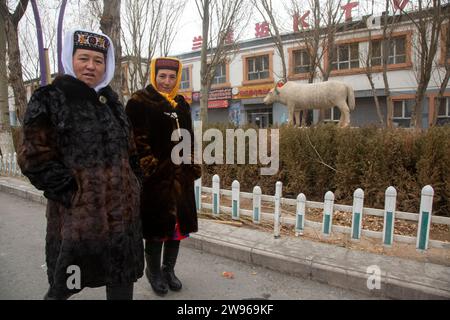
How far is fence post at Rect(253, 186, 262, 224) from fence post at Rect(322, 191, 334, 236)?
0.82m

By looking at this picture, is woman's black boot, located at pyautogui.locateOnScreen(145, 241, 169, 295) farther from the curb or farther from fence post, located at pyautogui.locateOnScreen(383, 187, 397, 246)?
fence post, located at pyautogui.locateOnScreen(383, 187, 397, 246)

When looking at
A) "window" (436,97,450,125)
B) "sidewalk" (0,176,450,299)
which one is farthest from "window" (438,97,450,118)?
"sidewalk" (0,176,450,299)

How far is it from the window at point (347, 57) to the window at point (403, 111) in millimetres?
3120

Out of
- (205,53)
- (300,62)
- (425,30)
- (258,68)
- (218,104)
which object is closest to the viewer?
(425,30)

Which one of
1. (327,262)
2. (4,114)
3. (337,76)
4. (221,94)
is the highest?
(337,76)

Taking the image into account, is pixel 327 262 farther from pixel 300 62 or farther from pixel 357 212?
pixel 300 62

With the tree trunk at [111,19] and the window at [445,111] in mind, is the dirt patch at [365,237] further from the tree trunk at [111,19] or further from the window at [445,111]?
the window at [445,111]

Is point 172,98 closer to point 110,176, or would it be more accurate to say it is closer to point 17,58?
point 110,176

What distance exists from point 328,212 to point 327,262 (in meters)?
0.71

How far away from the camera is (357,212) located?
3.49 meters

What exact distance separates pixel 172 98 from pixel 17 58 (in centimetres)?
847

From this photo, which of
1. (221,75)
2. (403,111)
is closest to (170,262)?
(403,111)
